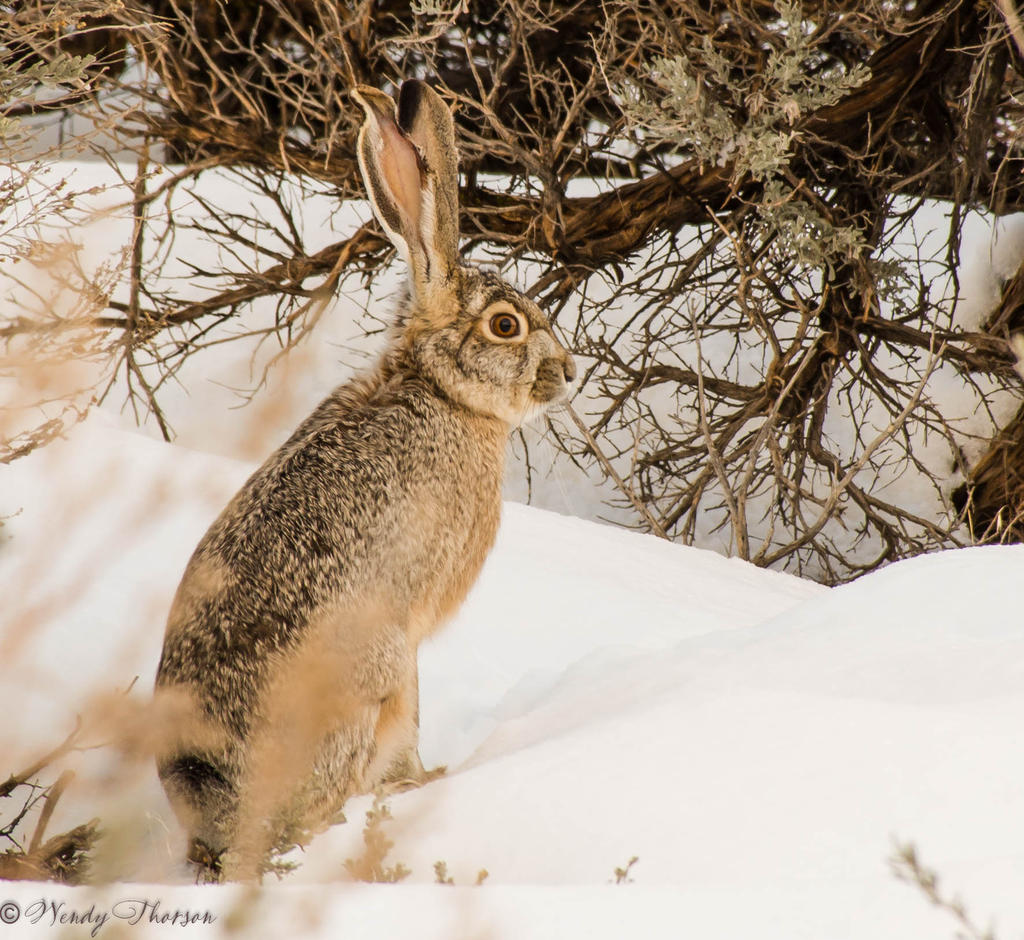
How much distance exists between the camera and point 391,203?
3.23m

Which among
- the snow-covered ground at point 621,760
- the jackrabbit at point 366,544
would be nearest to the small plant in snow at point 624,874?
the snow-covered ground at point 621,760

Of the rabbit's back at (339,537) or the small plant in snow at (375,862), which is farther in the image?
the rabbit's back at (339,537)

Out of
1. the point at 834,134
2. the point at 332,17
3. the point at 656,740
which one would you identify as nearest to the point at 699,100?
the point at 834,134

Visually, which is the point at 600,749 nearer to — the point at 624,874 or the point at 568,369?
the point at 624,874

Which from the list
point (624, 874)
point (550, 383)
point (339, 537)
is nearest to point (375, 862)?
point (624, 874)

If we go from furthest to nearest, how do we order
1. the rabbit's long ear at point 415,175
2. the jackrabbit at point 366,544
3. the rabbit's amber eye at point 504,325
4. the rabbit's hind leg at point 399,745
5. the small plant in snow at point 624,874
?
the rabbit's amber eye at point 504,325 < the rabbit's long ear at point 415,175 < the rabbit's hind leg at point 399,745 < the jackrabbit at point 366,544 < the small plant in snow at point 624,874

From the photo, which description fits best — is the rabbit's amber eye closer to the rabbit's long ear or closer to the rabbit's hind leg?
the rabbit's long ear

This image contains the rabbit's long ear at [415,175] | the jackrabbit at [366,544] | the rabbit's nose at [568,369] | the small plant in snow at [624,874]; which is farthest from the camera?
the rabbit's nose at [568,369]

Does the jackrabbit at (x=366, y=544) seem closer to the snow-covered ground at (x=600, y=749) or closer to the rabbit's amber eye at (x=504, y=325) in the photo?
the rabbit's amber eye at (x=504, y=325)

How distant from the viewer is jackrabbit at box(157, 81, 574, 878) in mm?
2566

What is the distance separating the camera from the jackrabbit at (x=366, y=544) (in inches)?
101

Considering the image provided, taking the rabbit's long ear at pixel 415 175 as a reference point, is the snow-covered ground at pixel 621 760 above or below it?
below

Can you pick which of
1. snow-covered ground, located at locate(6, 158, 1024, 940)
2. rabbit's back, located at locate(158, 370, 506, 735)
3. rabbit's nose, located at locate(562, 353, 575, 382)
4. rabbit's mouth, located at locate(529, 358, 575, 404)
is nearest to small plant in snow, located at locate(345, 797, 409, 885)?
snow-covered ground, located at locate(6, 158, 1024, 940)

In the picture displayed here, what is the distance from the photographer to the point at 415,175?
323 centimetres
